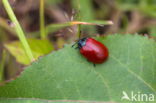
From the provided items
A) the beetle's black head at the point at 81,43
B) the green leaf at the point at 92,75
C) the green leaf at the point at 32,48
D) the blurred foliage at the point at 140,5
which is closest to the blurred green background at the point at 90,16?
the blurred foliage at the point at 140,5

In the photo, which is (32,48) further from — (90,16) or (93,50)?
(90,16)

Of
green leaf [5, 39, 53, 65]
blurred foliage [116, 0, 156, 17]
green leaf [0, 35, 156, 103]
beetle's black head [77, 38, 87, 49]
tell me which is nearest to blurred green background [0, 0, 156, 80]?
blurred foliage [116, 0, 156, 17]

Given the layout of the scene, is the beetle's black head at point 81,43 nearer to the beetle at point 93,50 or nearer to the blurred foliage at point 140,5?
the beetle at point 93,50

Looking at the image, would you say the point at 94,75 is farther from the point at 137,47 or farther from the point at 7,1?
the point at 7,1

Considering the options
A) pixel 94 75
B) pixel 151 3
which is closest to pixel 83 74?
pixel 94 75

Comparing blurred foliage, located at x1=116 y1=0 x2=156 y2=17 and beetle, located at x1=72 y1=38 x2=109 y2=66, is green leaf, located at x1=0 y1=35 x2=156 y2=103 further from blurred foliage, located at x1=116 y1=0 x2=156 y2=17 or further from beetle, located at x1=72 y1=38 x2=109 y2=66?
blurred foliage, located at x1=116 y1=0 x2=156 y2=17

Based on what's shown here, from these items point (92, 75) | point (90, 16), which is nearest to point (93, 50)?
point (92, 75)
